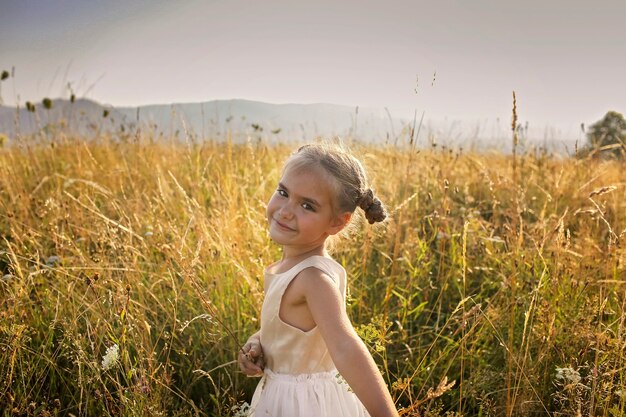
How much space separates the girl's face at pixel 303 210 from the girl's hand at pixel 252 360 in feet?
1.33

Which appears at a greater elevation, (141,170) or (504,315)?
(141,170)

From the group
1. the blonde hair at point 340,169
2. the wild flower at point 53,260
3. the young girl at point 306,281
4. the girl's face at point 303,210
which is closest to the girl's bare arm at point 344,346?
the young girl at point 306,281

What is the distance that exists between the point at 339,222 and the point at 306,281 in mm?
260

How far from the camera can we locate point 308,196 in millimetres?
1936

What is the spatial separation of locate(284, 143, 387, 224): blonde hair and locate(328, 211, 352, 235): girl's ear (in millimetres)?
19

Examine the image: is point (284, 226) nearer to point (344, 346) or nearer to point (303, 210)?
point (303, 210)

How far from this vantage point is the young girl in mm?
1916

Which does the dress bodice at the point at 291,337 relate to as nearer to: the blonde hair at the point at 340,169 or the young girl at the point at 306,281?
the young girl at the point at 306,281

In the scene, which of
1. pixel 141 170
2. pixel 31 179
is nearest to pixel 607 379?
pixel 141 170

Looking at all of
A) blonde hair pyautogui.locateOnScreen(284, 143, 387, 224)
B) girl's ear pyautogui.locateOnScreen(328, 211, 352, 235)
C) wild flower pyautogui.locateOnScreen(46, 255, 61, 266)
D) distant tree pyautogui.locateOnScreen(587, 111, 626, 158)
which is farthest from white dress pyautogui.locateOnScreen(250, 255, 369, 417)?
distant tree pyautogui.locateOnScreen(587, 111, 626, 158)

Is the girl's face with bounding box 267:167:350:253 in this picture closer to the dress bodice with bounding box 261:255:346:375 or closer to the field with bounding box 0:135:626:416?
the dress bodice with bounding box 261:255:346:375

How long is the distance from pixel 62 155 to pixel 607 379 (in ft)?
17.0

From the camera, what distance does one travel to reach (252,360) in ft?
6.83

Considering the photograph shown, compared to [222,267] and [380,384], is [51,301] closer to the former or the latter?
[222,267]
